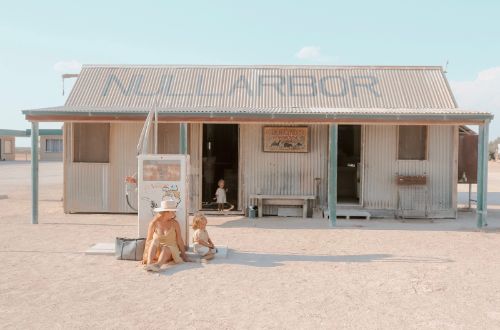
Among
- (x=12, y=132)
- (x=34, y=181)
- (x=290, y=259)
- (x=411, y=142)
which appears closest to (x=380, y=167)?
(x=411, y=142)

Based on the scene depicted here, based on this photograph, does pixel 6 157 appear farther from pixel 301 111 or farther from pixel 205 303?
pixel 205 303

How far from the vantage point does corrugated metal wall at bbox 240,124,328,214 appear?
531 inches

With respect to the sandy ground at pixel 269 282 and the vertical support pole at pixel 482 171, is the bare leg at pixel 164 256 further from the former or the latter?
the vertical support pole at pixel 482 171

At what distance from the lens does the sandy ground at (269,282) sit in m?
5.34

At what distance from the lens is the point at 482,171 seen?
37.0 feet

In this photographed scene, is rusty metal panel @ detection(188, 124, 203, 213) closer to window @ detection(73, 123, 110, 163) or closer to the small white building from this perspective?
window @ detection(73, 123, 110, 163)

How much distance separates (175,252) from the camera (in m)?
7.77

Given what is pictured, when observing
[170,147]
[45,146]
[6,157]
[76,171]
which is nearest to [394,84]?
[170,147]

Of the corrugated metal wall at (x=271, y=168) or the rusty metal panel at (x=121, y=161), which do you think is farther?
the rusty metal panel at (x=121, y=161)

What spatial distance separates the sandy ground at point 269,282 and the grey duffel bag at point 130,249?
180 mm

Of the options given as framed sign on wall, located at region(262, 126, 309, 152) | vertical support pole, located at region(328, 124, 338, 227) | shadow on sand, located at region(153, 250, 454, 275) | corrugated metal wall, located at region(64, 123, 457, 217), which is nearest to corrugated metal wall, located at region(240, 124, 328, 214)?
corrugated metal wall, located at region(64, 123, 457, 217)

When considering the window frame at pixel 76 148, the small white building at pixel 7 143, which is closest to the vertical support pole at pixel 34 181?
the window frame at pixel 76 148

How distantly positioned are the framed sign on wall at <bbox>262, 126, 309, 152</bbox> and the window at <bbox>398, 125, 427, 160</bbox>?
8.61 feet

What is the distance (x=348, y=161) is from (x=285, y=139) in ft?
13.3
